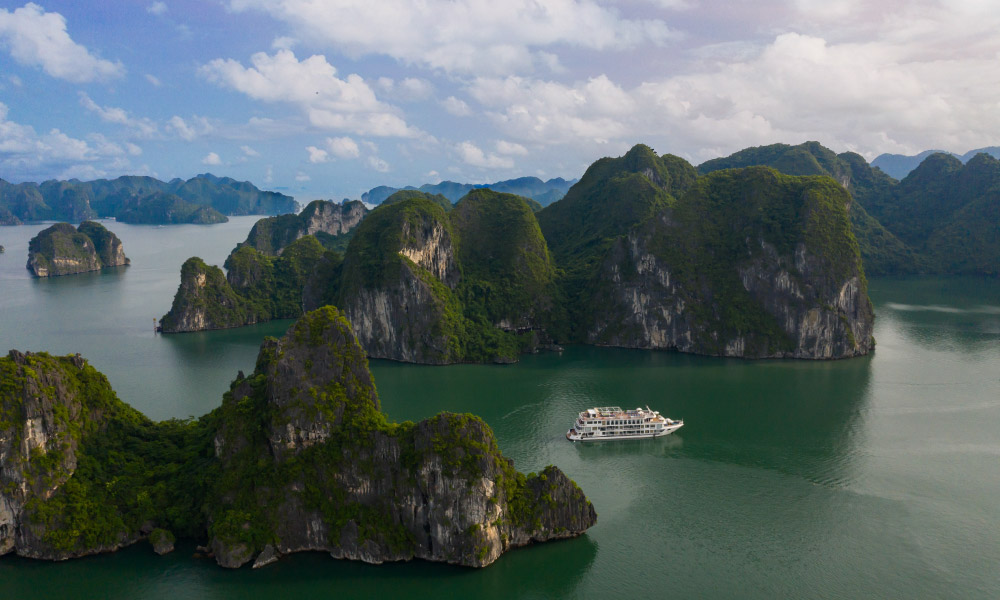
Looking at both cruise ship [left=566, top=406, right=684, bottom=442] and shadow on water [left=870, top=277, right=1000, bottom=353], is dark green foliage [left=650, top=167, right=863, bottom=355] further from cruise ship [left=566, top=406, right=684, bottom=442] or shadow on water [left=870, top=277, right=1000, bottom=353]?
cruise ship [left=566, top=406, right=684, bottom=442]

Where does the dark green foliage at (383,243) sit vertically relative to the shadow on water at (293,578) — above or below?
above

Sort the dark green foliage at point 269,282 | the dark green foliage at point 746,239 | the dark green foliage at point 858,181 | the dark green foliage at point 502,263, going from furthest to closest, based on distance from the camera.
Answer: the dark green foliage at point 858,181, the dark green foliage at point 269,282, the dark green foliage at point 502,263, the dark green foliage at point 746,239

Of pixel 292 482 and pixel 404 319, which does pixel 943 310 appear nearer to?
pixel 404 319

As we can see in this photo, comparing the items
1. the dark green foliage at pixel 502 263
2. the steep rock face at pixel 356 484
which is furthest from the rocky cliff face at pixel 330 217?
the steep rock face at pixel 356 484

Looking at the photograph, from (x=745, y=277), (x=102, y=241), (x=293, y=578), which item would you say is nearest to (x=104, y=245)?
(x=102, y=241)

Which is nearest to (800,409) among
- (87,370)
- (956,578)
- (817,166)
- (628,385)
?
(628,385)

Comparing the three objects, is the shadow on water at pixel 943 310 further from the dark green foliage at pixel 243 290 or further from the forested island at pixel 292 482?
the dark green foliage at pixel 243 290
